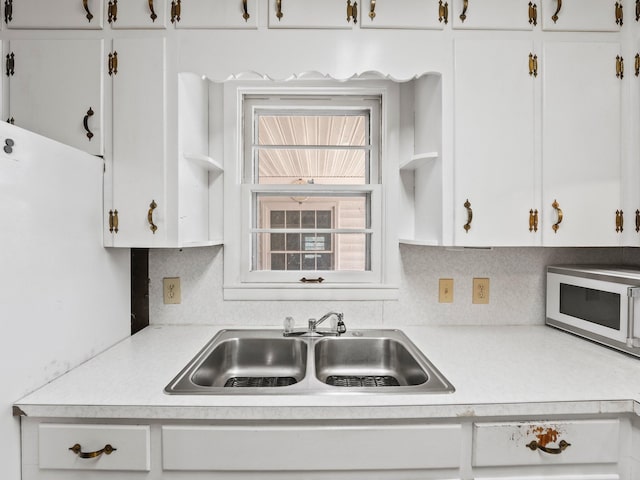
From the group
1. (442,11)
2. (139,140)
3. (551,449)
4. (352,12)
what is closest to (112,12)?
(139,140)

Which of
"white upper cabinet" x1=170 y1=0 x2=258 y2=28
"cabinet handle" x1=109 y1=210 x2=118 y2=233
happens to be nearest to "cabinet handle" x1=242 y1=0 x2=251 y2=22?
"white upper cabinet" x1=170 y1=0 x2=258 y2=28

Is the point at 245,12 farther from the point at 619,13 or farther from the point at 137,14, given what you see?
the point at 619,13

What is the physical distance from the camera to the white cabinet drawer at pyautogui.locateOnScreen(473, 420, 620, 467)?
1.06 m

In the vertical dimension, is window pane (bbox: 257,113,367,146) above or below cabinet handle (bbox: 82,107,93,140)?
above

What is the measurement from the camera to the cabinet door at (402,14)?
143 centimetres

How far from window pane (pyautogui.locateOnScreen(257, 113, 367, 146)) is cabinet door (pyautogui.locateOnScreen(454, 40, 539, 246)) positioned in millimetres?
593

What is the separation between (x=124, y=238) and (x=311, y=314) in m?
0.91

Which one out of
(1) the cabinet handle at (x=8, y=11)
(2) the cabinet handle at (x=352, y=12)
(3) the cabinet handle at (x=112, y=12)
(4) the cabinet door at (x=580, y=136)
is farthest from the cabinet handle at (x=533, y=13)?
(1) the cabinet handle at (x=8, y=11)

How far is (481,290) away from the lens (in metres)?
1.85

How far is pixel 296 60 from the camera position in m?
1.43

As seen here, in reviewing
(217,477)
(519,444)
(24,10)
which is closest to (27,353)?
(217,477)

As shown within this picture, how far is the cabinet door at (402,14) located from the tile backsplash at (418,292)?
0.98m

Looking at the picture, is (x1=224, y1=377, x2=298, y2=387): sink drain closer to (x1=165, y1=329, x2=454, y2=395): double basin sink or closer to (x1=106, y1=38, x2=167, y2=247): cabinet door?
(x1=165, y1=329, x2=454, y2=395): double basin sink

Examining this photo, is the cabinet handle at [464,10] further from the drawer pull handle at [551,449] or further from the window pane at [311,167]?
the drawer pull handle at [551,449]
